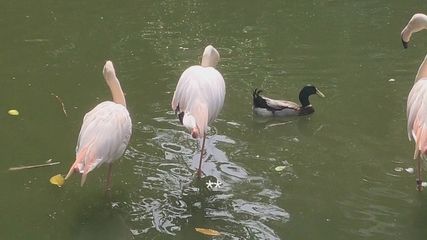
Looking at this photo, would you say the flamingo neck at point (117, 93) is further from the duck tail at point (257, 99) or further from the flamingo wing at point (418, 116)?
the flamingo wing at point (418, 116)

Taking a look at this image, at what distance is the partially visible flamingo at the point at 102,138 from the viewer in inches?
182

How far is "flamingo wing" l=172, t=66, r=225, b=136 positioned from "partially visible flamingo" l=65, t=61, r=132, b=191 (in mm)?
489

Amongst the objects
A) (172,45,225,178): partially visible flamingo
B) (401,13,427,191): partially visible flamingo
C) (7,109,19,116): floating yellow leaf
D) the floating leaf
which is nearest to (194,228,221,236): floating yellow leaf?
(172,45,225,178): partially visible flamingo

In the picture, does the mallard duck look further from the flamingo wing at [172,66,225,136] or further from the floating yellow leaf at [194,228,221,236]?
the floating yellow leaf at [194,228,221,236]

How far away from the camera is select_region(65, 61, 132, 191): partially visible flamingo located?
182 inches

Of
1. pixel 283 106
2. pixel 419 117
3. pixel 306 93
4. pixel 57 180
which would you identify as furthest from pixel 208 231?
pixel 306 93

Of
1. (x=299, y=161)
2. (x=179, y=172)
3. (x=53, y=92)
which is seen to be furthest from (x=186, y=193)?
(x=53, y=92)

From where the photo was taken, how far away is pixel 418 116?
4.96 meters

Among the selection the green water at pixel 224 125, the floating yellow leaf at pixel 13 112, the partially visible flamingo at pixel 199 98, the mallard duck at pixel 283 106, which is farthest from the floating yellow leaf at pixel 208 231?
A: the floating yellow leaf at pixel 13 112

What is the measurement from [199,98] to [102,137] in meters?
0.87

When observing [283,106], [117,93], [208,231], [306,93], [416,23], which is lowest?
[208,231]

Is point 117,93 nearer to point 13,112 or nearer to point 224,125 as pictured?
point 224,125

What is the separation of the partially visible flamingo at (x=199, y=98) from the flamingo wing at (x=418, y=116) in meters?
1.51

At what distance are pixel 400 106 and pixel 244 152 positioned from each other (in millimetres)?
1910
